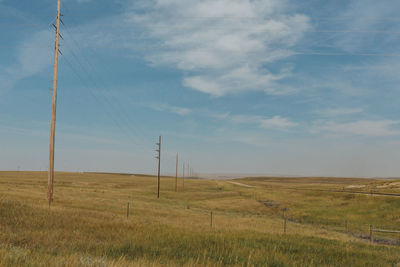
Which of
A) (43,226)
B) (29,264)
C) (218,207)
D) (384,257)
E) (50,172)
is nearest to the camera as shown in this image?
(29,264)

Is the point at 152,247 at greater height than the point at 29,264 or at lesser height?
lesser

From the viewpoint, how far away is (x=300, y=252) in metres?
10.9

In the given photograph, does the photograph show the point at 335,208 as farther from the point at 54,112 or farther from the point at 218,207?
the point at 54,112

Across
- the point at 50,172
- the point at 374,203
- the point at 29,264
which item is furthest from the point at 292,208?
the point at 29,264

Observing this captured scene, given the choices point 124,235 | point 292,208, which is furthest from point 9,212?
point 292,208

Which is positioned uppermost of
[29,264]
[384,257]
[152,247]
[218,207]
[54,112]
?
[54,112]

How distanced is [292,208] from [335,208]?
7393 mm

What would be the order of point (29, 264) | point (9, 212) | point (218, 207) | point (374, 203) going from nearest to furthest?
point (29, 264) → point (9, 212) → point (374, 203) → point (218, 207)

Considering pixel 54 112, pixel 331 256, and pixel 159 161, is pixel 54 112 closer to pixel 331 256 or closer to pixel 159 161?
pixel 331 256

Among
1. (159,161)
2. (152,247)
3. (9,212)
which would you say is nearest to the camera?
(152,247)

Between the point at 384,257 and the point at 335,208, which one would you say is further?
the point at 335,208

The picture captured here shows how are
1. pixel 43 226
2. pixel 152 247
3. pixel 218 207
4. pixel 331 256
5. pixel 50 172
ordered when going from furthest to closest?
pixel 218 207
pixel 50 172
pixel 43 226
pixel 331 256
pixel 152 247

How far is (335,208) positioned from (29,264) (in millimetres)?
53711

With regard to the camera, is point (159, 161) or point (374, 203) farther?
point (159, 161)
